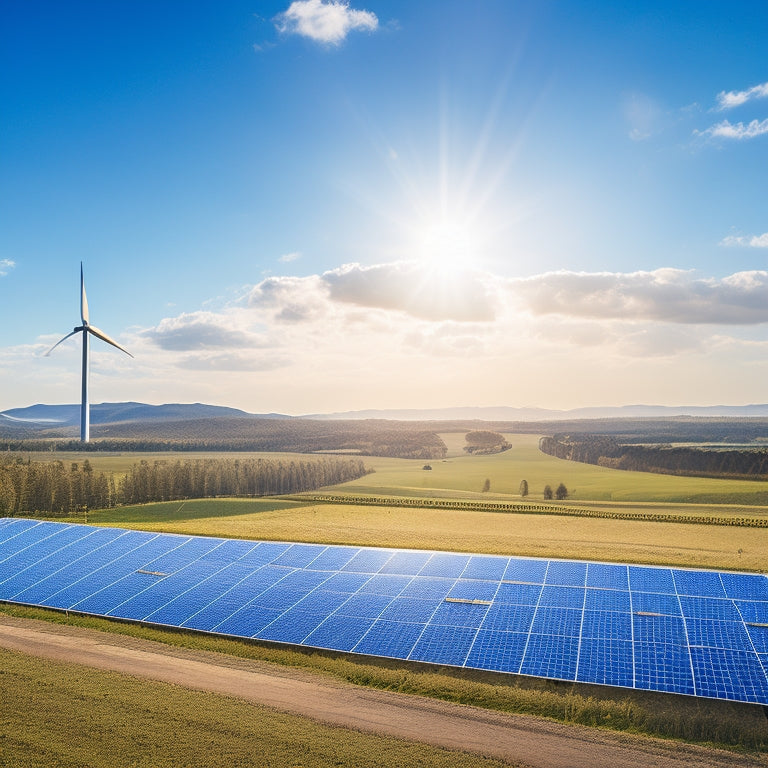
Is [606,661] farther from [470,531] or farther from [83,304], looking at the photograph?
[83,304]

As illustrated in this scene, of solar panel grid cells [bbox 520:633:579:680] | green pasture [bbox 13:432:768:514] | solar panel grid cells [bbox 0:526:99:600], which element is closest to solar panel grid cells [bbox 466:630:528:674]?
solar panel grid cells [bbox 520:633:579:680]

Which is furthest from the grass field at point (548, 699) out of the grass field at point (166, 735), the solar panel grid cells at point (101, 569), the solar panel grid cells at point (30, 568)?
the solar panel grid cells at point (30, 568)

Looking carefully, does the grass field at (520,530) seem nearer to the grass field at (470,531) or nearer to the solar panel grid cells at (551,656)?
the grass field at (470,531)

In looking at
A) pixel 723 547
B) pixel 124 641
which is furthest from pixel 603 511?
pixel 124 641

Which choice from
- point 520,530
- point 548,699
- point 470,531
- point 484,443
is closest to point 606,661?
point 548,699

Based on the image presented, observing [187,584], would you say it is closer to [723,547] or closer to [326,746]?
[326,746]

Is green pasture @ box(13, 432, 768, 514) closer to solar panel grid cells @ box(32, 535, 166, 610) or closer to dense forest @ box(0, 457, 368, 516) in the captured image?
dense forest @ box(0, 457, 368, 516)
